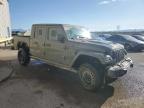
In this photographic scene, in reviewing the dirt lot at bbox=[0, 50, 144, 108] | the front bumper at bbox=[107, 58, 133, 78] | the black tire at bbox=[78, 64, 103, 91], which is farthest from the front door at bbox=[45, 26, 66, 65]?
the front bumper at bbox=[107, 58, 133, 78]

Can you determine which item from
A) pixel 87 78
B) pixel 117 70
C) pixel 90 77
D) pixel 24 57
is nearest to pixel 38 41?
pixel 24 57

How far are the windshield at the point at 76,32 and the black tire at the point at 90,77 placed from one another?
1.37 m

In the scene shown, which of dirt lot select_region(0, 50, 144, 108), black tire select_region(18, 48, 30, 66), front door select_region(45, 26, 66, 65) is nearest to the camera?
dirt lot select_region(0, 50, 144, 108)

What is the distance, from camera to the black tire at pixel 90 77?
568 centimetres

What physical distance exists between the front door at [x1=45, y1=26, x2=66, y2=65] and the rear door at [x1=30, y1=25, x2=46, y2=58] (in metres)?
0.36

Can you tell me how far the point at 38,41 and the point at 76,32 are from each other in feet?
6.38

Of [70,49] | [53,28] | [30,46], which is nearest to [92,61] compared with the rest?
[70,49]

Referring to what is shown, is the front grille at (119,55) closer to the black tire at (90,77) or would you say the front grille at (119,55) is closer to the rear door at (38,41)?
the black tire at (90,77)

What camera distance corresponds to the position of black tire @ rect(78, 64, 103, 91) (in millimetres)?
5682

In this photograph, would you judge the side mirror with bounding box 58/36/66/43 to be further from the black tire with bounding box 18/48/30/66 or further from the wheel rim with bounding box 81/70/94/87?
the black tire with bounding box 18/48/30/66

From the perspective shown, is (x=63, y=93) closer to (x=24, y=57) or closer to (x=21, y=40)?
(x=24, y=57)

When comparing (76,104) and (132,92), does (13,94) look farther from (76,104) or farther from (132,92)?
(132,92)

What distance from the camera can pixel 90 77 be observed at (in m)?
5.87

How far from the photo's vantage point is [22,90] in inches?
236
